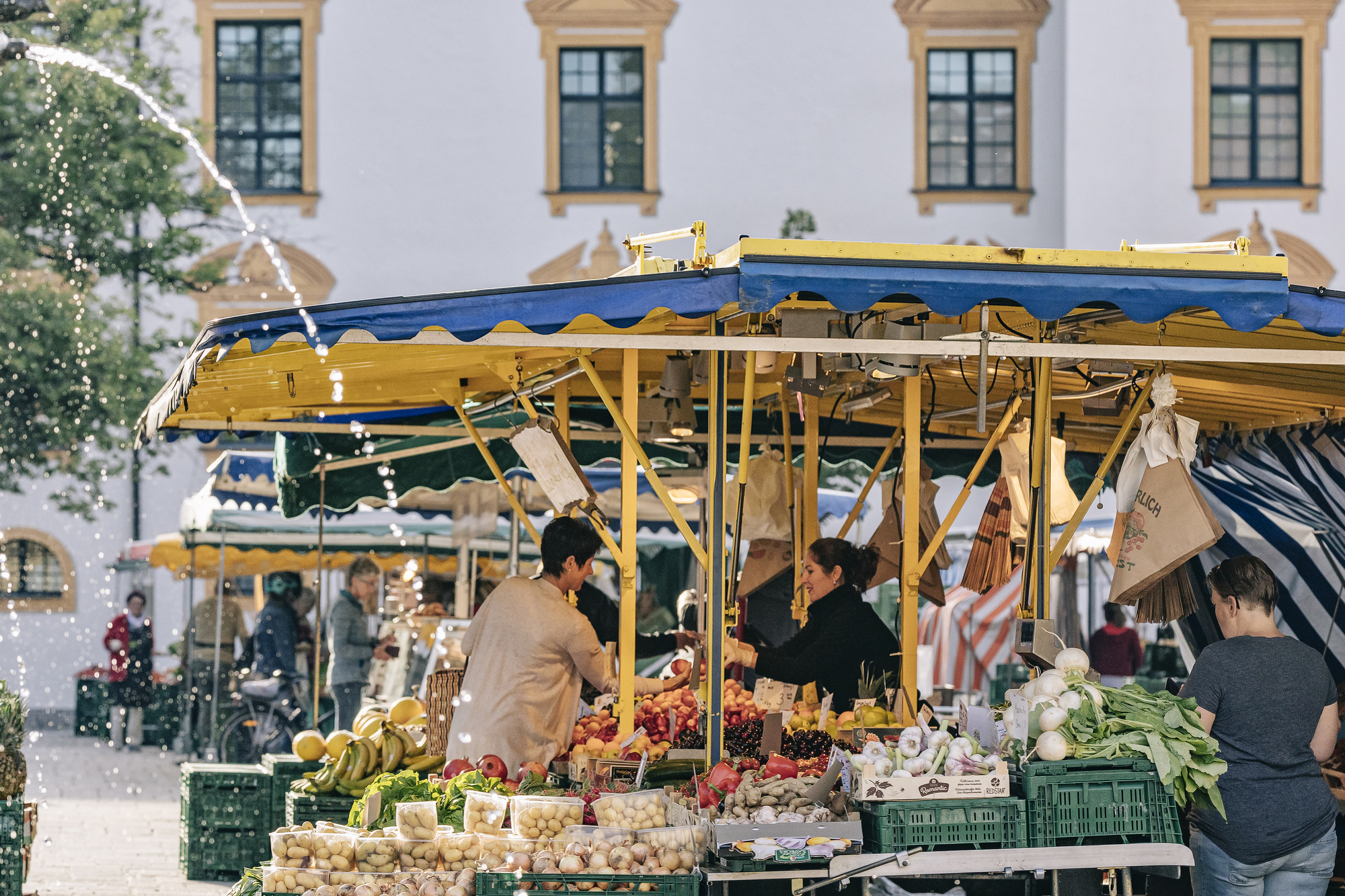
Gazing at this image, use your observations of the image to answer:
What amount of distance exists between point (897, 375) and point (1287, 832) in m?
2.24

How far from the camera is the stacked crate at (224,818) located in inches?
334

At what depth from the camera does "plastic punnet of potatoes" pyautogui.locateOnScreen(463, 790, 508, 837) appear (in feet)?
17.0

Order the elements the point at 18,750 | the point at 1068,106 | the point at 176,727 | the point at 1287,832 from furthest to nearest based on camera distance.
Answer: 1. the point at 1068,106
2. the point at 176,727
3. the point at 18,750
4. the point at 1287,832

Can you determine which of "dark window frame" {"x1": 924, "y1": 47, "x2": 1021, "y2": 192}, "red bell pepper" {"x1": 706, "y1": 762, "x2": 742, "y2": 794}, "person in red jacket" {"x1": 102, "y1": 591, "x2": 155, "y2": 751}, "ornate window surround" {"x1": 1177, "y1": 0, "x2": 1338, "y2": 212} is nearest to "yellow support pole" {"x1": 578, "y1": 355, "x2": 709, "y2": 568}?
"red bell pepper" {"x1": 706, "y1": 762, "x2": 742, "y2": 794}

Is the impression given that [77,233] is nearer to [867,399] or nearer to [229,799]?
[229,799]

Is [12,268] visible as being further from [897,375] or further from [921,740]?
[921,740]

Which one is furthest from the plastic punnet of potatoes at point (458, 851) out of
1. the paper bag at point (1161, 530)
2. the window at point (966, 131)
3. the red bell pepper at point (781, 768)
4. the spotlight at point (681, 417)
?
the window at point (966, 131)

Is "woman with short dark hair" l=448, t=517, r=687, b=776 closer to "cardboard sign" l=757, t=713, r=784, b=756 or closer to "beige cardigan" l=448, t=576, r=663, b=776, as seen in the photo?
"beige cardigan" l=448, t=576, r=663, b=776

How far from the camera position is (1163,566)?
229 inches

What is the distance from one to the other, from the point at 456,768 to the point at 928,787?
2.04m

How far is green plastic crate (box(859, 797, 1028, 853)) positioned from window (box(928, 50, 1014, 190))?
17.0 metres

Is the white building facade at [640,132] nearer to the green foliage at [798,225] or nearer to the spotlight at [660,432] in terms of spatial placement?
the green foliage at [798,225]

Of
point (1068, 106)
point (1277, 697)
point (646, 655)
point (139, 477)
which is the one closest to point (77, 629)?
point (139, 477)

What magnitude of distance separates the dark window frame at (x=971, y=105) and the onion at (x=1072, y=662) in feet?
53.3
